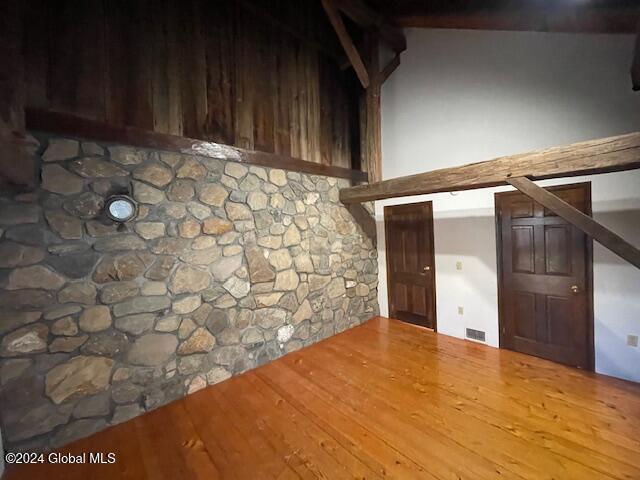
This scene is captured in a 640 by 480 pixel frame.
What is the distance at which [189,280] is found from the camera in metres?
2.17

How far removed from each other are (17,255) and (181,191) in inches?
40.3

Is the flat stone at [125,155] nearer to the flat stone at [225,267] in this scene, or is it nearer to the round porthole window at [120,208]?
the round porthole window at [120,208]

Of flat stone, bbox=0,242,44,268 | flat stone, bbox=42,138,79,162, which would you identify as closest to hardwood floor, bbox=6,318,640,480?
flat stone, bbox=0,242,44,268

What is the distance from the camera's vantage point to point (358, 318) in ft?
11.9

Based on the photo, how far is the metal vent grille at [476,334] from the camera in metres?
2.95

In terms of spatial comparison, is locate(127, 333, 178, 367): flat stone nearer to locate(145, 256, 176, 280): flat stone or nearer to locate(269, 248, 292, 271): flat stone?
locate(145, 256, 176, 280): flat stone

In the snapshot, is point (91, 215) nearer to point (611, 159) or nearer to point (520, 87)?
point (611, 159)

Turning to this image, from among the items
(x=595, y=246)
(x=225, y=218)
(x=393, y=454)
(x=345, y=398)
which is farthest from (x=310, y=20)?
(x=393, y=454)

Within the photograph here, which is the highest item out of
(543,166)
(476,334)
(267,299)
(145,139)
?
(145,139)

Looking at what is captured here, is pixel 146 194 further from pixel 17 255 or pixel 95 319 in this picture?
pixel 95 319

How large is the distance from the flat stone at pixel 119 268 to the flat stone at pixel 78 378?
0.55 metres

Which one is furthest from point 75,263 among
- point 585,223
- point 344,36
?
point 585,223

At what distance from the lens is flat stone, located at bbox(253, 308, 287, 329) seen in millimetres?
2591

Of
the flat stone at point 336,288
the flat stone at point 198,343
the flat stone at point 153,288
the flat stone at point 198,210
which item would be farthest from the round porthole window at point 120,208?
the flat stone at point 336,288
